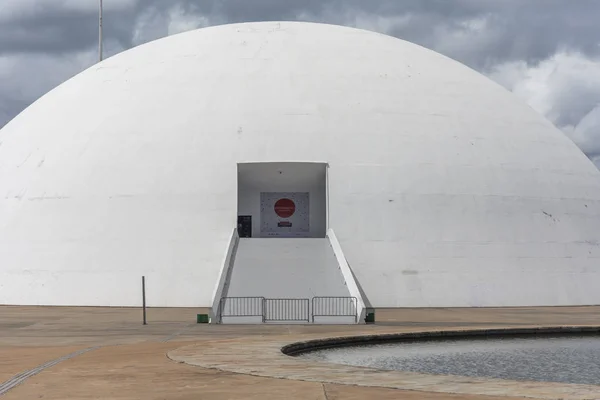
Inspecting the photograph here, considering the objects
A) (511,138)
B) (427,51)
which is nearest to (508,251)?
(511,138)

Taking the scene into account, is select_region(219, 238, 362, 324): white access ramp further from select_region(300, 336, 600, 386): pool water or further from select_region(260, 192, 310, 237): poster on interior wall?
select_region(300, 336, 600, 386): pool water

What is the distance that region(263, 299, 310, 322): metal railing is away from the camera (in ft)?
77.8

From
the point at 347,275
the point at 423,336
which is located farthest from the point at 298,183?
the point at 423,336

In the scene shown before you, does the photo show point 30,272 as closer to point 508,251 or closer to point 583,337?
point 508,251

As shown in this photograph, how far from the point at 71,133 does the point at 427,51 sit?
14360 mm

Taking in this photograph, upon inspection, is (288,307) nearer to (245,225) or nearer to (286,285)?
(286,285)

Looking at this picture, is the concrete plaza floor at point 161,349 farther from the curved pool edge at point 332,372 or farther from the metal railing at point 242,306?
the metal railing at point 242,306

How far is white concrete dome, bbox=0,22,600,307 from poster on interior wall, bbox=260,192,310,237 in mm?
439

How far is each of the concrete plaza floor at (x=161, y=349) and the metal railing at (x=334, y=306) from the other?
83cm

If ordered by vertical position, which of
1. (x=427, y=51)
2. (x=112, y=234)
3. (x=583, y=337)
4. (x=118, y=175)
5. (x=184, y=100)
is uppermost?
(x=427, y=51)

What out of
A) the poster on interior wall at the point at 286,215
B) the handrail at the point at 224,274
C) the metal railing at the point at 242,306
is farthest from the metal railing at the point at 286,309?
the poster on interior wall at the point at 286,215

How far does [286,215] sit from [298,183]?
1.34 m

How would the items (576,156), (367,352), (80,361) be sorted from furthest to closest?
(576,156)
(367,352)
(80,361)

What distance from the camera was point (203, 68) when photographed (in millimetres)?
31312
